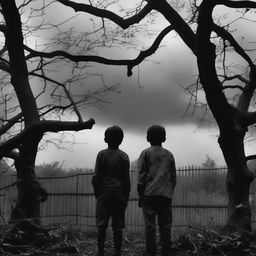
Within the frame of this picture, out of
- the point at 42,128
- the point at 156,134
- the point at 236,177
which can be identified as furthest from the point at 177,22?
the point at 156,134

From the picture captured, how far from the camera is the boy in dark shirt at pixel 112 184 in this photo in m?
7.75

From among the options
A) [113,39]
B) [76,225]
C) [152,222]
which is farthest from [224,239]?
[76,225]

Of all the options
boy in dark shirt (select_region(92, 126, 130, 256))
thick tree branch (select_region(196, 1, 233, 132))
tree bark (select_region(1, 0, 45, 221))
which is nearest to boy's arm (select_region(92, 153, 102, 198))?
boy in dark shirt (select_region(92, 126, 130, 256))

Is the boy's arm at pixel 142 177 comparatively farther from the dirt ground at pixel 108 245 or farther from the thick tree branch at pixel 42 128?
the thick tree branch at pixel 42 128

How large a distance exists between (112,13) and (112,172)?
17.0ft

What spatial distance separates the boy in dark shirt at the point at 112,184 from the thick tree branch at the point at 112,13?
465cm

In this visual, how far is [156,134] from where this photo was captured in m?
7.84

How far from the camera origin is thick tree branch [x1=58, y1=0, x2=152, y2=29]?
11.9 m

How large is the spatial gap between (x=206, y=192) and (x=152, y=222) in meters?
7.45

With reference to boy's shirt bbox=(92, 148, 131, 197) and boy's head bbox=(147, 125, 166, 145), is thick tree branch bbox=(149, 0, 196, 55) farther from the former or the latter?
boy's shirt bbox=(92, 148, 131, 197)

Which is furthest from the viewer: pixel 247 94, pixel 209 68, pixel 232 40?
pixel 247 94

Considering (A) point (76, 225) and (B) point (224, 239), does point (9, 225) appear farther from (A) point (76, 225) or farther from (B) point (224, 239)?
(A) point (76, 225)

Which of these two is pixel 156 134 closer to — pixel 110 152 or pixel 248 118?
pixel 110 152

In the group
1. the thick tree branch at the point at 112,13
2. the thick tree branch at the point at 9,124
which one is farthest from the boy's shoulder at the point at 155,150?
the thick tree branch at the point at 9,124
